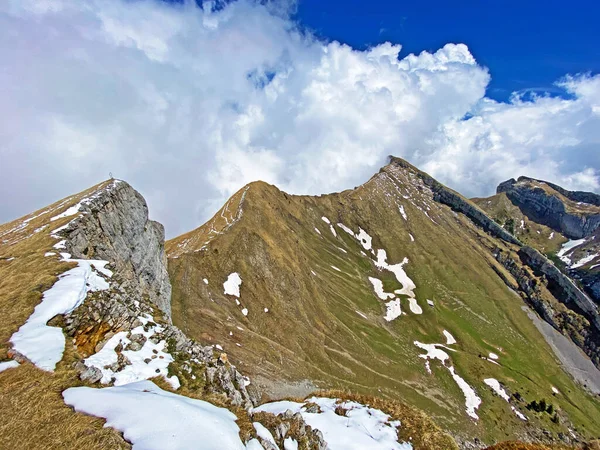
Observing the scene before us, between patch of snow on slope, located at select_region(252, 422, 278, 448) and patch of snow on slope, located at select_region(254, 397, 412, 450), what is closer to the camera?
patch of snow on slope, located at select_region(252, 422, 278, 448)

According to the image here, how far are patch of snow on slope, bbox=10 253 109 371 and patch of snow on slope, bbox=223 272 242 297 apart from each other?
63.2 meters

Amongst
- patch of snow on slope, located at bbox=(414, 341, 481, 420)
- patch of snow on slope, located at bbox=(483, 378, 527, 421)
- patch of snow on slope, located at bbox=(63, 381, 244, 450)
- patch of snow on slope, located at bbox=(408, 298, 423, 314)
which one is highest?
patch of snow on slope, located at bbox=(408, 298, 423, 314)

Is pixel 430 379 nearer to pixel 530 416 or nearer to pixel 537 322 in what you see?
pixel 530 416

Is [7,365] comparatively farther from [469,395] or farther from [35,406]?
[469,395]

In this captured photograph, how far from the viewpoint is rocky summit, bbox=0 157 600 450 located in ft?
43.8

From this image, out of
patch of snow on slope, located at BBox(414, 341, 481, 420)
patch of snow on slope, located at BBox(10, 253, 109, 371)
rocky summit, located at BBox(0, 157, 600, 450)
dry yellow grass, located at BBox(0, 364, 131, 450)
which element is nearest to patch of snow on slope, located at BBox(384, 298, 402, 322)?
rocky summit, located at BBox(0, 157, 600, 450)

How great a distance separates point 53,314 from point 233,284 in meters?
74.7

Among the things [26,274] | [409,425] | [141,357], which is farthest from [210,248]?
[409,425]

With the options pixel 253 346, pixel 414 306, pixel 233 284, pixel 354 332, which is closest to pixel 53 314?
pixel 253 346

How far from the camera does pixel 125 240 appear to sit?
54188mm

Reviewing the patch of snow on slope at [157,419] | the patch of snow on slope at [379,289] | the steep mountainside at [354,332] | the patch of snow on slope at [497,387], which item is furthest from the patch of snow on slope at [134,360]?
the patch of snow on slope at [379,289]

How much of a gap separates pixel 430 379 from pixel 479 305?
94.1 m

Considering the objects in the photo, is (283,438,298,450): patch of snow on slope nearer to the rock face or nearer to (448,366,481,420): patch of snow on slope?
the rock face

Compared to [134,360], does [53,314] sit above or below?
above
